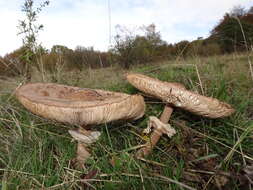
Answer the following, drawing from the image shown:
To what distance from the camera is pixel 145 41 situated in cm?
962

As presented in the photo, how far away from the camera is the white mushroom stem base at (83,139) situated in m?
1.60

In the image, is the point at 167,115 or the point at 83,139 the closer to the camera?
the point at 83,139

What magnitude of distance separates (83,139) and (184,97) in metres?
0.91

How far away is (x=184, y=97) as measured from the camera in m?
1.37

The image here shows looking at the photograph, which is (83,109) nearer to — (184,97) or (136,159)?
(136,159)

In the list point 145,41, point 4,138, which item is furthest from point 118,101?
point 145,41

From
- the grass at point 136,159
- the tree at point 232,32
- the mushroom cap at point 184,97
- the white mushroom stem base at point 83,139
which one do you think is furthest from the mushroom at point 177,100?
the tree at point 232,32

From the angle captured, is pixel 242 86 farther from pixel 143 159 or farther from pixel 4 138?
pixel 4 138

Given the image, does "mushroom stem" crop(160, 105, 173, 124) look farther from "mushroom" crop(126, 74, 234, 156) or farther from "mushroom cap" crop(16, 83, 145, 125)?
"mushroom cap" crop(16, 83, 145, 125)

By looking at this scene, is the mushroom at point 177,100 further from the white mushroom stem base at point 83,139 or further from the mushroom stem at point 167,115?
the white mushroom stem base at point 83,139

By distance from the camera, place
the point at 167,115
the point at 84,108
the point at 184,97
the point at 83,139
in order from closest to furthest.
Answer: the point at 84,108 → the point at 184,97 → the point at 83,139 → the point at 167,115

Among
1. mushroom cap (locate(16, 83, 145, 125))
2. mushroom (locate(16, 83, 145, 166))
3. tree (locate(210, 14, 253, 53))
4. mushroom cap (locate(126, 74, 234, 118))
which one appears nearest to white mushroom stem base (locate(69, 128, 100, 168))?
mushroom (locate(16, 83, 145, 166))

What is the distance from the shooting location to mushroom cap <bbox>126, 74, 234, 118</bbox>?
1.31 metres

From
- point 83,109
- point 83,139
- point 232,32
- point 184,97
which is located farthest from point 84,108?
point 232,32
